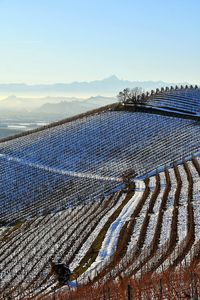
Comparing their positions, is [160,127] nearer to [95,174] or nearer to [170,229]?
[95,174]

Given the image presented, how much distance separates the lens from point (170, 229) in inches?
1475

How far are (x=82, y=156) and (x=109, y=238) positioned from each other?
4266 cm

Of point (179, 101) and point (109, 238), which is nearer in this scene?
point (109, 238)

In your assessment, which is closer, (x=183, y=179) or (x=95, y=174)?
(x=183, y=179)

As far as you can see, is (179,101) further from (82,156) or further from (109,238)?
(109,238)

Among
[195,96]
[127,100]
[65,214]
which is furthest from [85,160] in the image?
[195,96]

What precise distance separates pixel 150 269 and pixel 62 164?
164 ft

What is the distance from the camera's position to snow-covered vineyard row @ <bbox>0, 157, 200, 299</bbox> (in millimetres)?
31047

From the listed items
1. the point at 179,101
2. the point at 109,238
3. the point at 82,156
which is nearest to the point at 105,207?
the point at 109,238

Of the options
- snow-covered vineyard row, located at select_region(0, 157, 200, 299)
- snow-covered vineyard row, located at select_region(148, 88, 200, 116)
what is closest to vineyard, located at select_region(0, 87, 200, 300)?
snow-covered vineyard row, located at select_region(0, 157, 200, 299)

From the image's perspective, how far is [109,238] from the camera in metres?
38.8

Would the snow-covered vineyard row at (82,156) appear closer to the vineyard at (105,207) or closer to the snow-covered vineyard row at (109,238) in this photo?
the vineyard at (105,207)

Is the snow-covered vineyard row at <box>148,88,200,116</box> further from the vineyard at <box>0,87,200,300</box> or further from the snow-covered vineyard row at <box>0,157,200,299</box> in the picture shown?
the snow-covered vineyard row at <box>0,157,200,299</box>

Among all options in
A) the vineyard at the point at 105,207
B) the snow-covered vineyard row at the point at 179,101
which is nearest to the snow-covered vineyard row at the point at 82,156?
the vineyard at the point at 105,207
